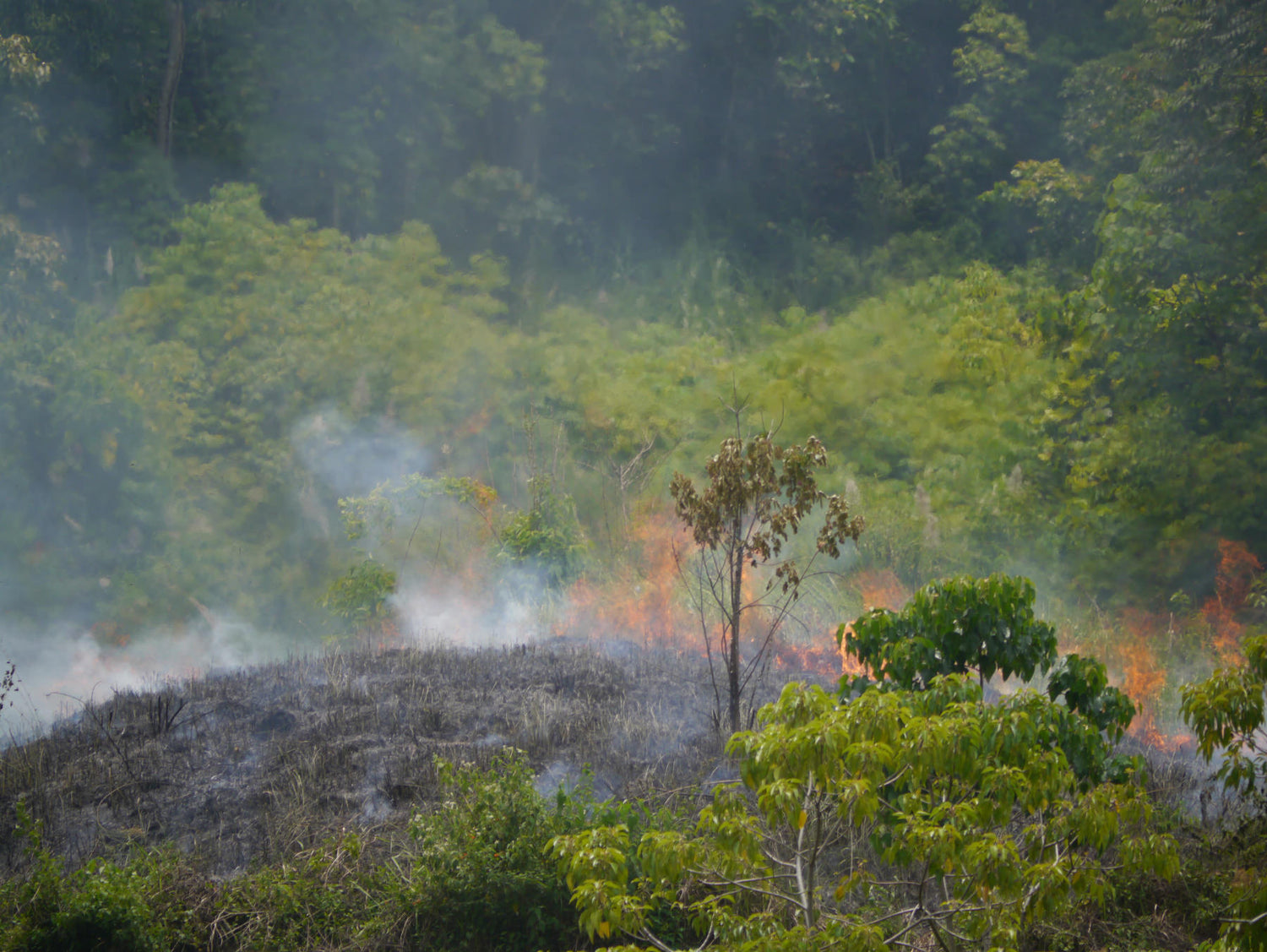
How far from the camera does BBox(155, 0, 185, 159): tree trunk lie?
21375 mm

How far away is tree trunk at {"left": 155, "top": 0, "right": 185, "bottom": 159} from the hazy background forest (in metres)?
0.08

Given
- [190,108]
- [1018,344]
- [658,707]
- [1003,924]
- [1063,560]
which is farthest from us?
[190,108]

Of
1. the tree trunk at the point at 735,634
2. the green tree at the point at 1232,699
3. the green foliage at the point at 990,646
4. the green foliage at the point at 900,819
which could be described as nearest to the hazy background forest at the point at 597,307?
the tree trunk at the point at 735,634

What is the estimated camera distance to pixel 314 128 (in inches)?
882

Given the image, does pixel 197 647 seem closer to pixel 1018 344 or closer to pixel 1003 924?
pixel 1018 344

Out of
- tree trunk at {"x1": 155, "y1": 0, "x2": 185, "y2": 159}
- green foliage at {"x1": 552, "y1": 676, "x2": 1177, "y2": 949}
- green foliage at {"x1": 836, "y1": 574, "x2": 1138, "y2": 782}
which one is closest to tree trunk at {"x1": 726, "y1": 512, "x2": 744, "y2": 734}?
green foliage at {"x1": 836, "y1": 574, "x2": 1138, "y2": 782}

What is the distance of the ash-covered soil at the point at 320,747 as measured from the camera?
23.6ft

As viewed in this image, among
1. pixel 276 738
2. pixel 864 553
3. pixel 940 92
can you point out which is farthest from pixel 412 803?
pixel 940 92

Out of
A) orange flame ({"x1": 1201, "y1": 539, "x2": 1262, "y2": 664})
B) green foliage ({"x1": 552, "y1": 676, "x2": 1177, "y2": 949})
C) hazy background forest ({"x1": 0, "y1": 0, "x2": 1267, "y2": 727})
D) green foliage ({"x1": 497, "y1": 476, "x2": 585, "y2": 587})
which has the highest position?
hazy background forest ({"x1": 0, "y1": 0, "x2": 1267, "y2": 727})

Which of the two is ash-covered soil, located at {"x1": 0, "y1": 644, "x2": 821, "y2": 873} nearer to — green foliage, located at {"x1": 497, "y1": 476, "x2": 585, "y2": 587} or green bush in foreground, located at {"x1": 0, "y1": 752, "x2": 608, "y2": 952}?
green bush in foreground, located at {"x1": 0, "y1": 752, "x2": 608, "y2": 952}

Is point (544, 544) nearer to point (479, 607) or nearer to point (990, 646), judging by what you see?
point (479, 607)

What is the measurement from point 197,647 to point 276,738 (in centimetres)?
1131

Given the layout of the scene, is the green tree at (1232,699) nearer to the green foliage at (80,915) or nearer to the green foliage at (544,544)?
the green foliage at (80,915)

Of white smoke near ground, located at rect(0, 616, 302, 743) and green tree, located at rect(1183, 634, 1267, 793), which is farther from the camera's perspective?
white smoke near ground, located at rect(0, 616, 302, 743)
